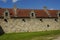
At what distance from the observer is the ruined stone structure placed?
53.7 m

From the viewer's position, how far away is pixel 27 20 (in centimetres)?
5531

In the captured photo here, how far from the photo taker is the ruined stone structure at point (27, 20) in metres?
53.7

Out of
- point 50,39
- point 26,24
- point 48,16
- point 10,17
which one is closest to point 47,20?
point 48,16

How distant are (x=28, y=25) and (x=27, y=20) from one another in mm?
1537

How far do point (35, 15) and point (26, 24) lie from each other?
443 centimetres

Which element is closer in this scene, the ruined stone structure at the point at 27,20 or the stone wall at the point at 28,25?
the stone wall at the point at 28,25

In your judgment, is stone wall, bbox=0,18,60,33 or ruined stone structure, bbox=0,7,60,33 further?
ruined stone structure, bbox=0,7,60,33

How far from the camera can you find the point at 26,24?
180 ft

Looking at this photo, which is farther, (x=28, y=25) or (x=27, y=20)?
(x=27, y=20)

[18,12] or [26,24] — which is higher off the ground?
[18,12]

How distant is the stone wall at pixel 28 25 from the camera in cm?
5344

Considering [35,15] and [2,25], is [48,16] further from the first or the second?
[2,25]

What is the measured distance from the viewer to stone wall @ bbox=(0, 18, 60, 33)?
175ft

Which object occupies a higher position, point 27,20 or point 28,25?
point 27,20
